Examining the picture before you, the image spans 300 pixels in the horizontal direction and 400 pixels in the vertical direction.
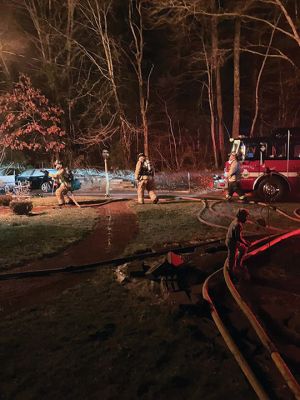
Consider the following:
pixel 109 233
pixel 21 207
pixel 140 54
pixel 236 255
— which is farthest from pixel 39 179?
pixel 236 255

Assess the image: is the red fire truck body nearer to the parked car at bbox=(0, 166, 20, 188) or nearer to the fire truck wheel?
the fire truck wheel

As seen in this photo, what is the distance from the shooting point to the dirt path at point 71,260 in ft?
19.7

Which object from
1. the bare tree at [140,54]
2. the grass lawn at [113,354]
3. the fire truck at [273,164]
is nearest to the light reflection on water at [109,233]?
the grass lawn at [113,354]

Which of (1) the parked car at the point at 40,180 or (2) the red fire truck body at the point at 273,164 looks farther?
(1) the parked car at the point at 40,180

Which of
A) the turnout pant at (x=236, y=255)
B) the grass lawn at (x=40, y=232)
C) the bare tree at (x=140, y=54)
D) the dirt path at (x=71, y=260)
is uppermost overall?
the bare tree at (x=140, y=54)

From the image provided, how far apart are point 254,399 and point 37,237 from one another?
23.8 feet

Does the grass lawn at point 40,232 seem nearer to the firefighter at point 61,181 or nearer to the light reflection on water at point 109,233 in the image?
the light reflection on water at point 109,233

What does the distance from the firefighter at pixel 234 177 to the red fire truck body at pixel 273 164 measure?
2.36 ft

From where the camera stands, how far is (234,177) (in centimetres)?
1425

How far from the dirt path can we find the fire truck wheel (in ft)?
17.2

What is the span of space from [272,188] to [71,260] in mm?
9266

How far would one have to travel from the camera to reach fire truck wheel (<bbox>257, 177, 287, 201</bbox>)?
582 inches

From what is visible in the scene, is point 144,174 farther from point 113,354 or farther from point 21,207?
point 113,354

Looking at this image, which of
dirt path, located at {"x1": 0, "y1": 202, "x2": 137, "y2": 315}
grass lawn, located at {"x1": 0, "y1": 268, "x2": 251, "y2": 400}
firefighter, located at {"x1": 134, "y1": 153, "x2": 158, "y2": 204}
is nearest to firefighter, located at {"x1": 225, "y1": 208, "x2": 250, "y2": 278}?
grass lawn, located at {"x1": 0, "y1": 268, "x2": 251, "y2": 400}
